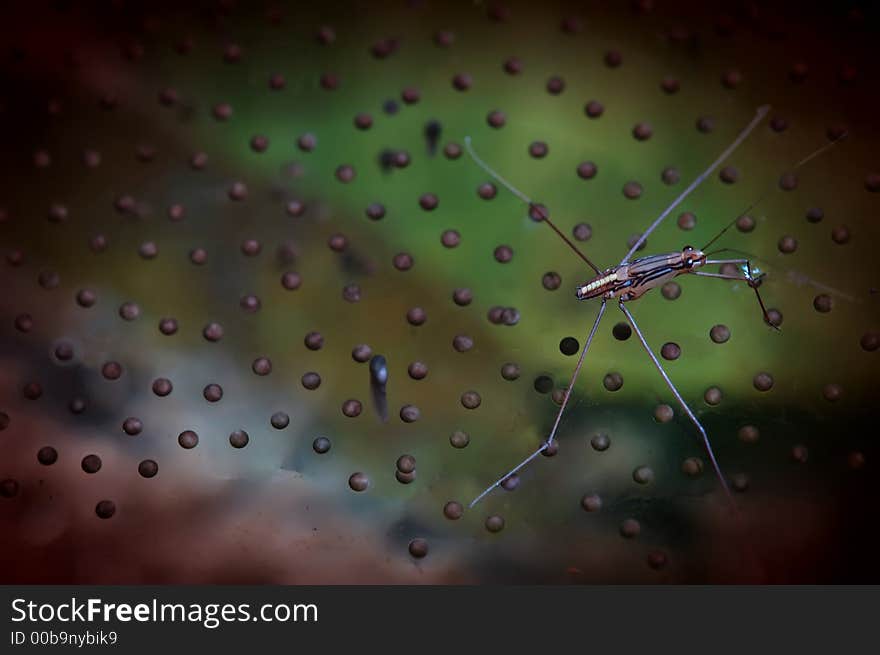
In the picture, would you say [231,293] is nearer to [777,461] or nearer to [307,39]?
[307,39]

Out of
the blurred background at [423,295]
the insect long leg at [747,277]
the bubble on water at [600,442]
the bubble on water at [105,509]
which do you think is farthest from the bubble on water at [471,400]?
the bubble on water at [105,509]

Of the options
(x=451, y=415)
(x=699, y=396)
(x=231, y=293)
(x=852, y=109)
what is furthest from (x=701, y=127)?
(x=231, y=293)

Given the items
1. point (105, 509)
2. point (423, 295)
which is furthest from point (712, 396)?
point (105, 509)

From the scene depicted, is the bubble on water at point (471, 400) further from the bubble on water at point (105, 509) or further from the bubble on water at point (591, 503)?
the bubble on water at point (105, 509)

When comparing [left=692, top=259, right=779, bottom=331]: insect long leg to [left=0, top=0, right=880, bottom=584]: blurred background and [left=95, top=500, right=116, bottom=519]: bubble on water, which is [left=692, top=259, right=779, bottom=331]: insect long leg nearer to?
[left=0, top=0, right=880, bottom=584]: blurred background

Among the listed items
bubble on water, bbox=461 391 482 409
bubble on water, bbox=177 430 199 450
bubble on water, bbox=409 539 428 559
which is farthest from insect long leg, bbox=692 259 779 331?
bubble on water, bbox=177 430 199 450

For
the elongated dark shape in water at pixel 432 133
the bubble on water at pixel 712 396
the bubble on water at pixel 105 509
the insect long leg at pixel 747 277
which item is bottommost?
the bubble on water at pixel 105 509

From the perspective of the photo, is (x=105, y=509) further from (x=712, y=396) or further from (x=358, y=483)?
(x=712, y=396)
